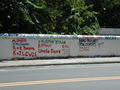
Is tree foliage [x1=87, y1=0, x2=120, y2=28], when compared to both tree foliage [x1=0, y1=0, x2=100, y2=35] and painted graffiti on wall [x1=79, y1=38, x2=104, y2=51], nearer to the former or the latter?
tree foliage [x1=0, y1=0, x2=100, y2=35]

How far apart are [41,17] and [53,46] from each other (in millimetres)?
7705

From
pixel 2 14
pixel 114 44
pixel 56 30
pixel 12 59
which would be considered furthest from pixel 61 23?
pixel 12 59

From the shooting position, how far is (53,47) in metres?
21.7

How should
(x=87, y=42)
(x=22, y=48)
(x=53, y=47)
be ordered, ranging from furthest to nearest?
(x=87, y=42) < (x=53, y=47) < (x=22, y=48)

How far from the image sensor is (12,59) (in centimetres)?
2039

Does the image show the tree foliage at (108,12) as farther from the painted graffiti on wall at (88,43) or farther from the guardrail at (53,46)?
the painted graffiti on wall at (88,43)

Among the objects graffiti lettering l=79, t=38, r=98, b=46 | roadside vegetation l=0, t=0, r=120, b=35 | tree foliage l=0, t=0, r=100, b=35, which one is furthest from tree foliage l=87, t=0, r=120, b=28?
graffiti lettering l=79, t=38, r=98, b=46

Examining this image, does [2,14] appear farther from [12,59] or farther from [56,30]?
[12,59]

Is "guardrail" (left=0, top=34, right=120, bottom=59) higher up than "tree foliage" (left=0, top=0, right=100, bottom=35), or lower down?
lower down

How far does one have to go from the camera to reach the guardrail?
20.3 m

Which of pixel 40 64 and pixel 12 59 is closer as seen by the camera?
pixel 40 64

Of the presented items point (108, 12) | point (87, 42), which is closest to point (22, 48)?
point (87, 42)

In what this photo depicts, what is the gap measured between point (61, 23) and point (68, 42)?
34.9 feet

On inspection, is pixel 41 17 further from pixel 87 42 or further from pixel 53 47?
pixel 53 47
